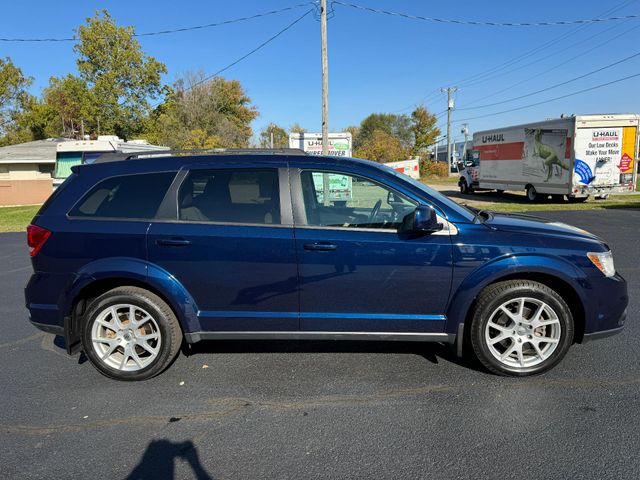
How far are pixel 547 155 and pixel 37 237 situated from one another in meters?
19.0

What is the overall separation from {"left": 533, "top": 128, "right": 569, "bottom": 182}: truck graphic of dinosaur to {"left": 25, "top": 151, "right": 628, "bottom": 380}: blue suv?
52.3 feet

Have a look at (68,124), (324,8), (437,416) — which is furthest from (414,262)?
(68,124)

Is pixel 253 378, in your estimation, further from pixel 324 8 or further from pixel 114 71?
pixel 114 71

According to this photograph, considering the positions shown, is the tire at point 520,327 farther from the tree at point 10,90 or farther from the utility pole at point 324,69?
the tree at point 10,90

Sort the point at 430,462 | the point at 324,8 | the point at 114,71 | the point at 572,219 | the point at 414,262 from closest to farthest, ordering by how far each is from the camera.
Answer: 1. the point at 430,462
2. the point at 414,262
3. the point at 572,219
4. the point at 324,8
5. the point at 114,71

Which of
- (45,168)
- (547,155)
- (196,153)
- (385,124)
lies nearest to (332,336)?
(196,153)

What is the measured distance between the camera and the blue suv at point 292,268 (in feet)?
11.2

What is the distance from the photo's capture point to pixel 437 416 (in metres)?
3.02

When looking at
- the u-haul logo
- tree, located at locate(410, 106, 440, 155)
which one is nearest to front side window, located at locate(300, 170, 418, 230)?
the u-haul logo

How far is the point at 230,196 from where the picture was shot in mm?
3645

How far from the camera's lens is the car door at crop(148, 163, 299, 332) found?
3.45m

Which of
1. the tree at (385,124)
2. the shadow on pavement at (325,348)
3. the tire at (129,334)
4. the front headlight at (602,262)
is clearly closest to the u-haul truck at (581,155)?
the front headlight at (602,262)

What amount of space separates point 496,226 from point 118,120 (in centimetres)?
4456

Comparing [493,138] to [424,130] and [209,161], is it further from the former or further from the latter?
[424,130]
